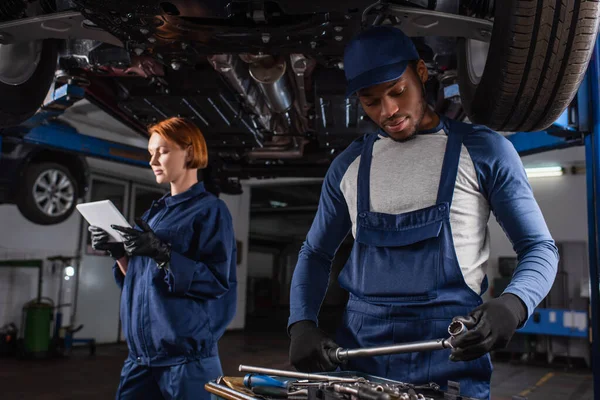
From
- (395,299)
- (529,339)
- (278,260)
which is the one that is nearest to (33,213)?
(395,299)

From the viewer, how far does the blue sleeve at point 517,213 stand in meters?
1.05

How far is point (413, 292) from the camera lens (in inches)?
46.1

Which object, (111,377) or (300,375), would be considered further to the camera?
(111,377)

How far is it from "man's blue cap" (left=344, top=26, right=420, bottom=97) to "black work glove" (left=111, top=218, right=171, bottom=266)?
2.92 ft

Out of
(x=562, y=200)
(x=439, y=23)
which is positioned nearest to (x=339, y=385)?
(x=439, y=23)

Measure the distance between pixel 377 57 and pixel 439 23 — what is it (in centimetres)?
82

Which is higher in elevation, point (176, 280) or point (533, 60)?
point (533, 60)

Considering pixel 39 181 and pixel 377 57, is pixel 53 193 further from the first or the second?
pixel 377 57

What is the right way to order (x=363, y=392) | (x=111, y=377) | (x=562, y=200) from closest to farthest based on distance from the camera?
(x=363, y=392)
(x=111, y=377)
(x=562, y=200)

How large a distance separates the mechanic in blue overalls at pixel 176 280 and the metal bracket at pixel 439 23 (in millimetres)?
869

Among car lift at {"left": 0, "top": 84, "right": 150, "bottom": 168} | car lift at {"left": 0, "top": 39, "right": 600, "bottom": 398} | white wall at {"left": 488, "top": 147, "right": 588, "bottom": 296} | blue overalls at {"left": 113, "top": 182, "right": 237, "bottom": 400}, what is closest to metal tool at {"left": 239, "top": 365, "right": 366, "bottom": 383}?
blue overalls at {"left": 113, "top": 182, "right": 237, "bottom": 400}

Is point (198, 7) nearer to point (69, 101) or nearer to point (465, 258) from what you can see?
point (465, 258)

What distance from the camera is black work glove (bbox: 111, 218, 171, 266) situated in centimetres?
179

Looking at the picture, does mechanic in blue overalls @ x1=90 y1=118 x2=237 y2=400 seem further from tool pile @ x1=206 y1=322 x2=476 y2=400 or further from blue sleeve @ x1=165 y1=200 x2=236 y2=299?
tool pile @ x1=206 y1=322 x2=476 y2=400
